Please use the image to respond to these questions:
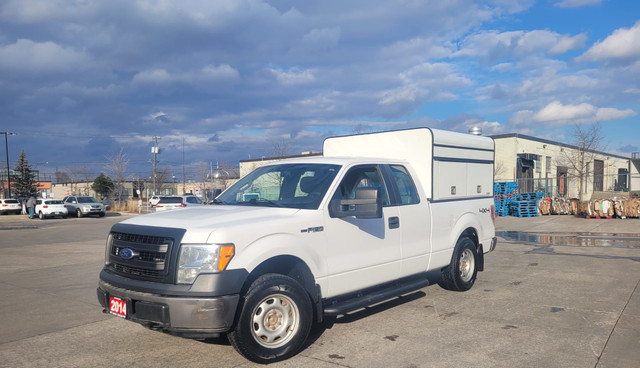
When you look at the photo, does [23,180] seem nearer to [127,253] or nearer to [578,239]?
[578,239]

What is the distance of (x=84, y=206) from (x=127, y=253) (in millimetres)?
34534

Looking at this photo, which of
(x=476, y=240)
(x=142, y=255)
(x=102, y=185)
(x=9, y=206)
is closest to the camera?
(x=142, y=255)

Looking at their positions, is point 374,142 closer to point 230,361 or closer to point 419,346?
point 419,346

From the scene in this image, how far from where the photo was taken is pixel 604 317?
5.91 metres

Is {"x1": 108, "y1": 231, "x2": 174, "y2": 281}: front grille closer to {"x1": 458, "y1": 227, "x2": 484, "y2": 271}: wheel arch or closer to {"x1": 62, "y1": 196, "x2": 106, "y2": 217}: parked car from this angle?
{"x1": 458, "y1": 227, "x2": 484, "y2": 271}: wheel arch

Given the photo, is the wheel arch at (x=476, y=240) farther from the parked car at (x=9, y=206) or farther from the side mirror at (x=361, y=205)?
the parked car at (x=9, y=206)

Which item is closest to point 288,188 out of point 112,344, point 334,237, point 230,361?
point 334,237

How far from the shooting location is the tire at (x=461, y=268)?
715cm

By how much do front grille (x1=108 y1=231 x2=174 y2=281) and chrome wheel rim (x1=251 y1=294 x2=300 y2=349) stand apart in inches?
36.7

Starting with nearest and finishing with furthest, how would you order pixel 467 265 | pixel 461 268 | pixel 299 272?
1. pixel 299 272
2. pixel 461 268
3. pixel 467 265

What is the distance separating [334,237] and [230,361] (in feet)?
5.24

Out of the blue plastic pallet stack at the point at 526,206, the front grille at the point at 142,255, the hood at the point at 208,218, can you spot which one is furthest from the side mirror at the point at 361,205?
the blue plastic pallet stack at the point at 526,206

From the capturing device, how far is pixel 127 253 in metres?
4.57

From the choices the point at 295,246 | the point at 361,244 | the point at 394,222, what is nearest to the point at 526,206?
the point at 394,222
